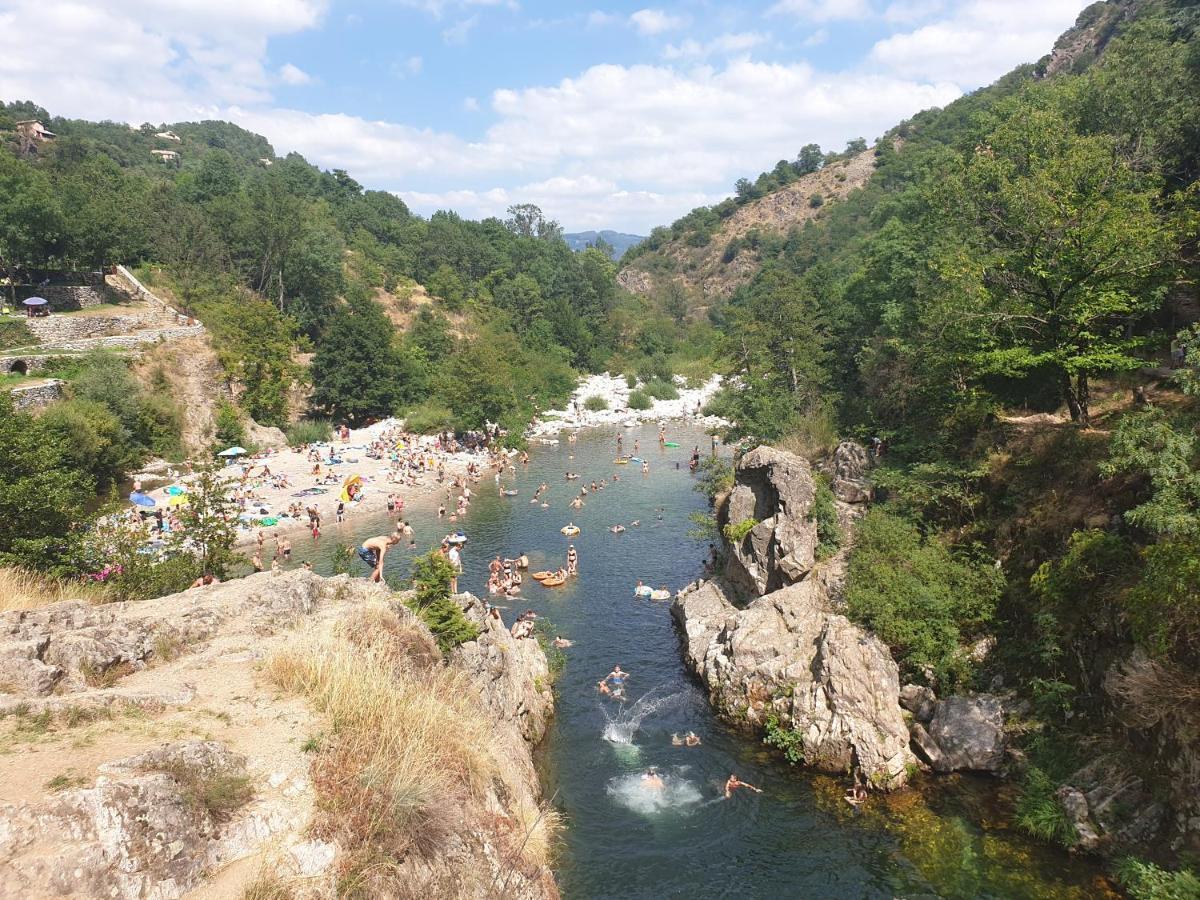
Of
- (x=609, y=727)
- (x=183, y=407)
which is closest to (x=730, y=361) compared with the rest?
(x=609, y=727)

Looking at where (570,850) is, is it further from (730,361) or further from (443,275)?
(443,275)

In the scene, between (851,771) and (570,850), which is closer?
(570,850)

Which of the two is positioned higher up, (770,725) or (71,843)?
(71,843)

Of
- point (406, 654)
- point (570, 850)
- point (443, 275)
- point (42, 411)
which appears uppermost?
point (443, 275)

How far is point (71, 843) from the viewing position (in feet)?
21.4

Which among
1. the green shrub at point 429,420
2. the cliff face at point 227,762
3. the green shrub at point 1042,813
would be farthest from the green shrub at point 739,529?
the green shrub at point 429,420

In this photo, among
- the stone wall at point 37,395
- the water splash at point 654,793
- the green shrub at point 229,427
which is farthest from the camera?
the green shrub at point 229,427

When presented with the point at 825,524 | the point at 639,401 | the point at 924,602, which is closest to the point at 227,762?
the point at 924,602

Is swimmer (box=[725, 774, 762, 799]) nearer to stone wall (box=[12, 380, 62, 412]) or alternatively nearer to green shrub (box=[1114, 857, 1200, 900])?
green shrub (box=[1114, 857, 1200, 900])

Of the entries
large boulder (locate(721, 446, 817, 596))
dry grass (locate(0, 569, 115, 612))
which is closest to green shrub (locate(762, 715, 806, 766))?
large boulder (locate(721, 446, 817, 596))

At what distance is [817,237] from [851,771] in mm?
107612

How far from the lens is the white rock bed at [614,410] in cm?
6600

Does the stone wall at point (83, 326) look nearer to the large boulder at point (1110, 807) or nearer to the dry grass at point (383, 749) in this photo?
the dry grass at point (383, 749)

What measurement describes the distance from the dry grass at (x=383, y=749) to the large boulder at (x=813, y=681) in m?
9.86
